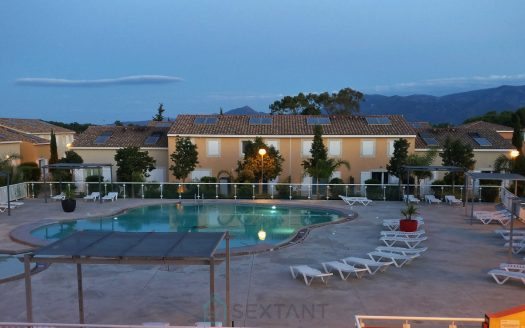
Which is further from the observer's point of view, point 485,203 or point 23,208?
point 485,203

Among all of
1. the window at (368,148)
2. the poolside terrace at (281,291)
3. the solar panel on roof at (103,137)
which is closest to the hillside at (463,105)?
the window at (368,148)

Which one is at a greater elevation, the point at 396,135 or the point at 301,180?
the point at 396,135

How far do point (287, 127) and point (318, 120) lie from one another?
2.71 m

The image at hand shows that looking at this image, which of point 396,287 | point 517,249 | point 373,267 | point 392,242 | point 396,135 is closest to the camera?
point 396,287

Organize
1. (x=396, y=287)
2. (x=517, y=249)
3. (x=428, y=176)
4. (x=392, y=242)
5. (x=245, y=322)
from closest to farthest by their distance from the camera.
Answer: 1. (x=245, y=322)
2. (x=396, y=287)
3. (x=517, y=249)
4. (x=392, y=242)
5. (x=428, y=176)

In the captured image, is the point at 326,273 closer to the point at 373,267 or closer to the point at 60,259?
the point at 373,267

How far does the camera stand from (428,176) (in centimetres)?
2647

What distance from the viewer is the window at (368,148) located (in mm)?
31359

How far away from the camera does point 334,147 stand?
31.5 m

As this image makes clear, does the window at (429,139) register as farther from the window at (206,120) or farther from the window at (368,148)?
the window at (206,120)

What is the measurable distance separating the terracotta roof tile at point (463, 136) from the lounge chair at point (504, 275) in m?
22.5

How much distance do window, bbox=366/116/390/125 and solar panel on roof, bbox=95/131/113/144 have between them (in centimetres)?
1931

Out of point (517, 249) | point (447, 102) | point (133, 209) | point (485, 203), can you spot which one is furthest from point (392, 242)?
point (447, 102)

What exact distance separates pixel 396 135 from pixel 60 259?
26.8 metres
